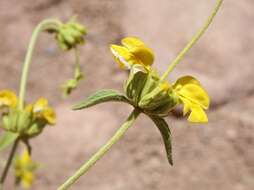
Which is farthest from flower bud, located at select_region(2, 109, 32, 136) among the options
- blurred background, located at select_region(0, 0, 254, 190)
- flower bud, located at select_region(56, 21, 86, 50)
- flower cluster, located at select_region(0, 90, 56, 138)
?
blurred background, located at select_region(0, 0, 254, 190)

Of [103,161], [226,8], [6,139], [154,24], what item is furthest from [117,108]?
[6,139]

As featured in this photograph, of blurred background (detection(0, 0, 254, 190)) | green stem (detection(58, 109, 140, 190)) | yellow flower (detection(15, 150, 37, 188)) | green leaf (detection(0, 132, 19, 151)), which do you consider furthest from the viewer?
blurred background (detection(0, 0, 254, 190))

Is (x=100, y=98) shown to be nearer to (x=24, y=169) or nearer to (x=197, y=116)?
(x=197, y=116)

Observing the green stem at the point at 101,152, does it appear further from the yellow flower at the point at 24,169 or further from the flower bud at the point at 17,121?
the yellow flower at the point at 24,169

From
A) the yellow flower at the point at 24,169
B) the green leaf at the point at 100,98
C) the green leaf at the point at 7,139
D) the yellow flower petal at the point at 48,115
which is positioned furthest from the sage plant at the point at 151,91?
the yellow flower at the point at 24,169

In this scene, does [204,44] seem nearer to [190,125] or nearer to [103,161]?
[190,125]

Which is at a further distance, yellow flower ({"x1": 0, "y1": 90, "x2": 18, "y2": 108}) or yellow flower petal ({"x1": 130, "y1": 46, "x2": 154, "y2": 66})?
yellow flower ({"x1": 0, "y1": 90, "x2": 18, "y2": 108})

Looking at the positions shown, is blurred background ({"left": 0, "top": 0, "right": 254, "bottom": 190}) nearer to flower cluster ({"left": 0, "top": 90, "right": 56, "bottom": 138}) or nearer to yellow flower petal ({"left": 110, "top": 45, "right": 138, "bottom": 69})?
flower cluster ({"left": 0, "top": 90, "right": 56, "bottom": 138})
